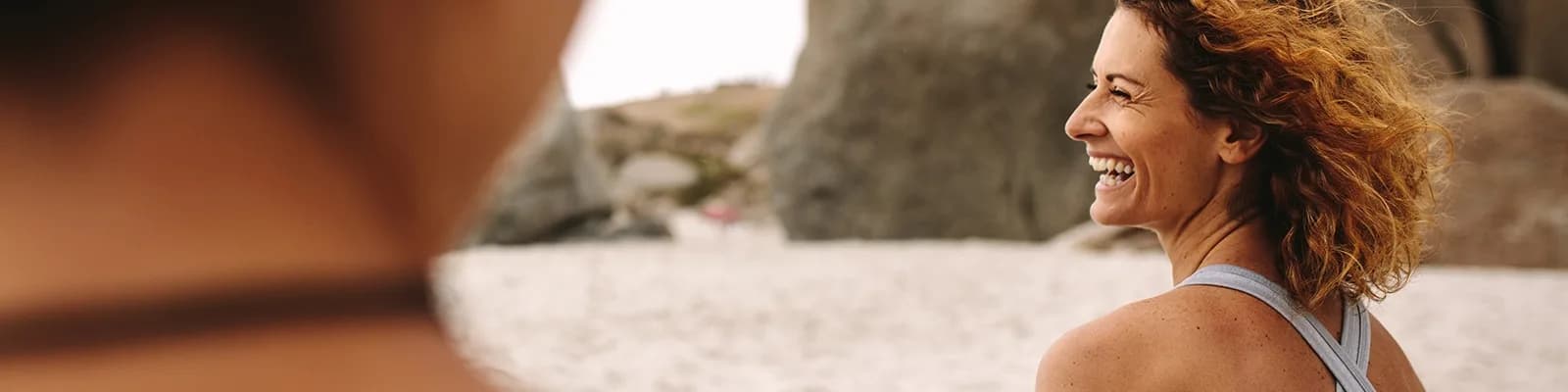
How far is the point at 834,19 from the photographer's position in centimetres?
615

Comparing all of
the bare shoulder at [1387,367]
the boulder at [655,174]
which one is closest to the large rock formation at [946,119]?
the bare shoulder at [1387,367]

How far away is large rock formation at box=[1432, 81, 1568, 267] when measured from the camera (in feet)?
13.8

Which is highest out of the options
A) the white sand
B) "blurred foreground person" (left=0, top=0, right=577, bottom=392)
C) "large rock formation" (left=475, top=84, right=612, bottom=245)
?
"blurred foreground person" (left=0, top=0, right=577, bottom=392)

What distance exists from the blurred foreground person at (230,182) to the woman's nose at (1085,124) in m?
0.40

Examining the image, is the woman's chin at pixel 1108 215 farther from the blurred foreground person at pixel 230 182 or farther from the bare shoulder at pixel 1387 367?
the blurred foreground person at pixel 230 182

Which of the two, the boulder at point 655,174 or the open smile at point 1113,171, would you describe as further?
the boulder at point 655,174

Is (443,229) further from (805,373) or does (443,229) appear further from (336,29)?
(805,373)

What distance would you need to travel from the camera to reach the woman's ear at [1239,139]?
1.90ft

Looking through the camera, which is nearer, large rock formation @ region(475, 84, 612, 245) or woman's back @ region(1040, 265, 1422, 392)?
woman's back @ region(1040, 265, 1422, 392)

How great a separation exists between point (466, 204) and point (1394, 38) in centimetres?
57

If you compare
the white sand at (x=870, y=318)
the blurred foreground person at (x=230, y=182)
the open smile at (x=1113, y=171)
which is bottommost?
the white sand at (x=870, y=318)

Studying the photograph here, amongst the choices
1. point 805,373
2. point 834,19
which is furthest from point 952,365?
point 834,19

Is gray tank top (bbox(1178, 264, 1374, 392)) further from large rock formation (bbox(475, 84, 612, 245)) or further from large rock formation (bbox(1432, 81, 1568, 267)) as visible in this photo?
large rock formation (bbox(475, 84, 612, 245))

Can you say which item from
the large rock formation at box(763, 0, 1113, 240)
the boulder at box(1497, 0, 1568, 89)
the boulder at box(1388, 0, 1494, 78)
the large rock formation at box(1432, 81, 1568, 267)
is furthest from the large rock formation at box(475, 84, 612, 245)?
the boulder at box(1497, 0, 1568, 89)
